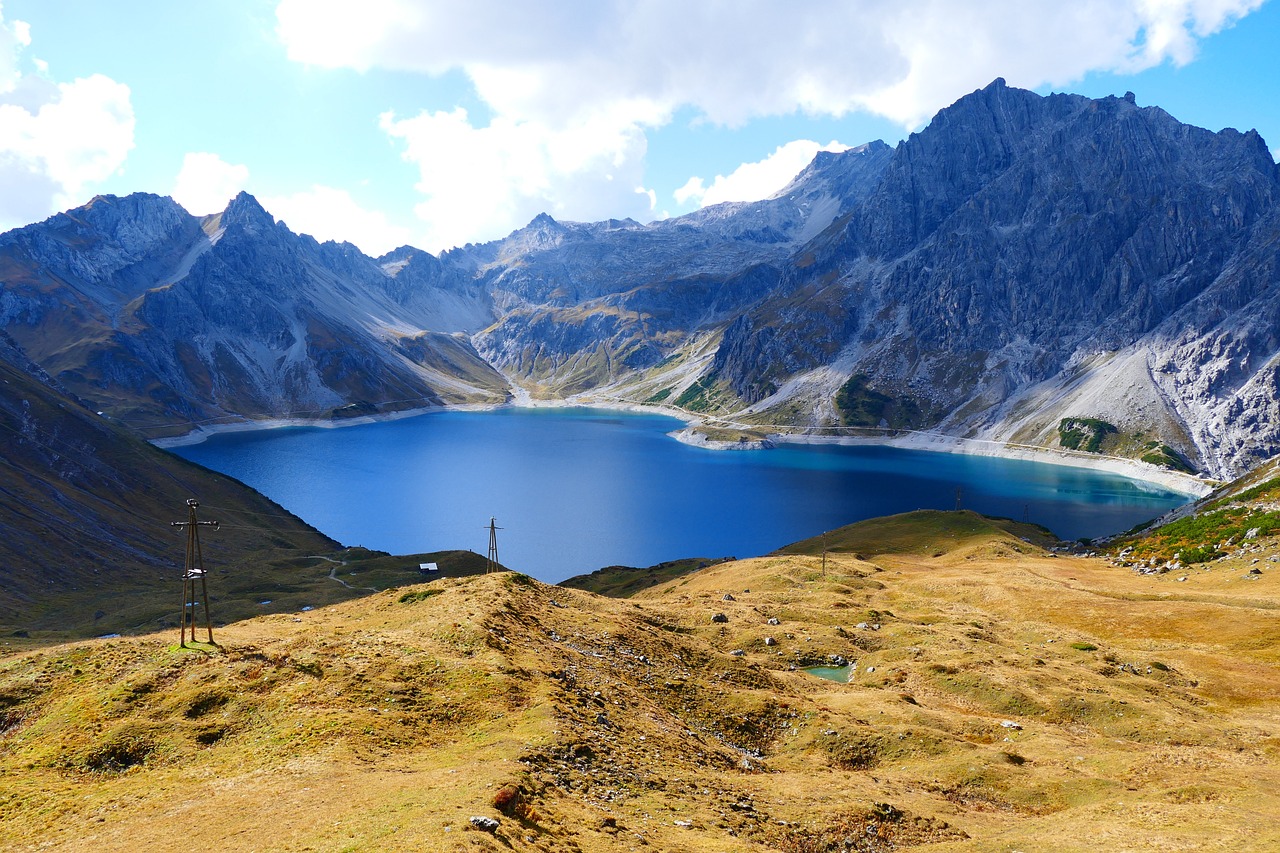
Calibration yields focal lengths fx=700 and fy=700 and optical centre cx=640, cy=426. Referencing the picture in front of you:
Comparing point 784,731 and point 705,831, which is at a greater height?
point 705,831

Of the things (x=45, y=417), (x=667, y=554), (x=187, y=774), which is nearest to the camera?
(x=187, y=774)

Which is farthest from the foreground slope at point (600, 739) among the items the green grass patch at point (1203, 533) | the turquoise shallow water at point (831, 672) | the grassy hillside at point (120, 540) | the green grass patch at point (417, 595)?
the grassy hillside at point (120, 540)

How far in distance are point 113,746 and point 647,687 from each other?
2261 centimetres

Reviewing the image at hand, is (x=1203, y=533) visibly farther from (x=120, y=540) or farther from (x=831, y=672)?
(x=120, y=540)

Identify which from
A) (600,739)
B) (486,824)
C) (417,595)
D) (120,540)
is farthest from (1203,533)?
(120,540)

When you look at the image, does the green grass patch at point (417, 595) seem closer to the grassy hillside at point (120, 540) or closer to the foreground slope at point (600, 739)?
the foreground slope at point (600, 739)

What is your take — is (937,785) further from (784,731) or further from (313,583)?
(313,583)

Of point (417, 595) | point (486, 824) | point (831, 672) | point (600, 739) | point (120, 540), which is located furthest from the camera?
point (120, 540)

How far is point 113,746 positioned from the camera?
25.8 metres

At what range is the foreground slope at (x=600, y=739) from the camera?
71.9 ft

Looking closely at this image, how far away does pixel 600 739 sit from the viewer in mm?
28000

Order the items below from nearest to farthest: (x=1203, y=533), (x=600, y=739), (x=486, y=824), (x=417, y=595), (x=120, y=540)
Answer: (x=486, y=824)
(x=600, y=739)
(x=417, y=595)
(x=1203, y=533)
(x=120, y=540)

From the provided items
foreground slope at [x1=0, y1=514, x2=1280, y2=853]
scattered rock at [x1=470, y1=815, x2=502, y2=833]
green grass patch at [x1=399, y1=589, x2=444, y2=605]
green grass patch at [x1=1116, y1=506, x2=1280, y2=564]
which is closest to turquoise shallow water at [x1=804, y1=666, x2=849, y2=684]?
foreground slope at [x1=0, y1=514, x2=1280, y2=853]

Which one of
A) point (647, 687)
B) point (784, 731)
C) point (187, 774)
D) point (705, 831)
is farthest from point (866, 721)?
point (187, 774)
